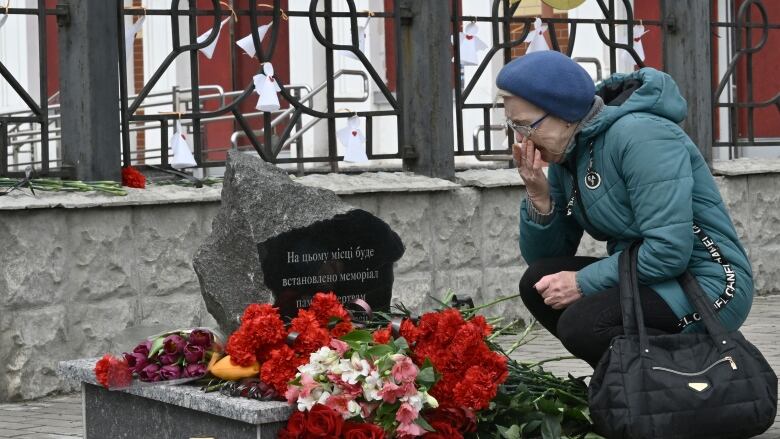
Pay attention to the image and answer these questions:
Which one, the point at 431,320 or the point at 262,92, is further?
the point at 262,92

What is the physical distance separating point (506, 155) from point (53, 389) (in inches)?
127

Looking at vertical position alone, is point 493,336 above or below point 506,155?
below

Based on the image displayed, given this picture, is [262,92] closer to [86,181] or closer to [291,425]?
[86,181]

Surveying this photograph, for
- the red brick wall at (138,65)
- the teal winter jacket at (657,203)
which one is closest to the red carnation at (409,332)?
the teal winter jacket at (657,203)

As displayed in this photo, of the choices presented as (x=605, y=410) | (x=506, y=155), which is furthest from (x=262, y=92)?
(x=605, y=410)

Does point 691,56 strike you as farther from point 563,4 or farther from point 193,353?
point 193,353

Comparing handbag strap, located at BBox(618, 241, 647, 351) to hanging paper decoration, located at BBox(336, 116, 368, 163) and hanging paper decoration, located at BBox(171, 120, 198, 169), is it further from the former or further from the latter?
hanging paper decoration, located at BBox(336, 116, 368, 163)

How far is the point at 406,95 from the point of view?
818 cm

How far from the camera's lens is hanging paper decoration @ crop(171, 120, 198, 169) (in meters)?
7.41

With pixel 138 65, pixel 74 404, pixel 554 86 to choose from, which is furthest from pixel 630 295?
pixel 138 65

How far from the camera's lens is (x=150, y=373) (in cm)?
490

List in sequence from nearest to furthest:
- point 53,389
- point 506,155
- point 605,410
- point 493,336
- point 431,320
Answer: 1. point 605,410
2. point 431,320
3. point 493,336
4. point 53,389
5. point 506,155

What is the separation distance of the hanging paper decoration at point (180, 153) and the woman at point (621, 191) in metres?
2.94

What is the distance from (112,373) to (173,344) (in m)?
0.22
